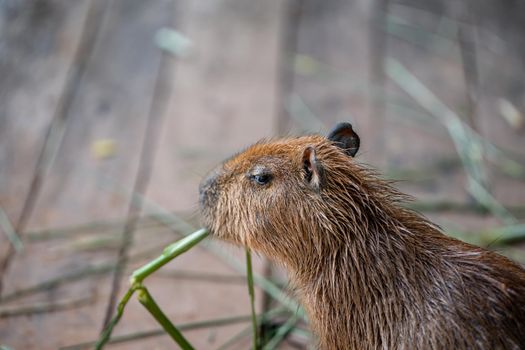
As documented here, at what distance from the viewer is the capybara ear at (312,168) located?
1782 millimetres

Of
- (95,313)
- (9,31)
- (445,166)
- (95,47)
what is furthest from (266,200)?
(9,31)

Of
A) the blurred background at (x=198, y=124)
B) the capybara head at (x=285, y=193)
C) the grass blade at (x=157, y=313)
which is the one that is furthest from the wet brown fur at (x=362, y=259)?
the blurred background at (x=198, y=124)

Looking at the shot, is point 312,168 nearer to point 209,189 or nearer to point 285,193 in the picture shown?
point 285,193

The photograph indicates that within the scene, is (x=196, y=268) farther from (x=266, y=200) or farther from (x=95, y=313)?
(x=266, y=200)

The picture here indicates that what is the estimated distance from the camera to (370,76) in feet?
11.3

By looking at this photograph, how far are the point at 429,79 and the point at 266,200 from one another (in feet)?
6.15

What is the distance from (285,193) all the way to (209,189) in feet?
1.03

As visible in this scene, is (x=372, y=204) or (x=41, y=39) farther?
(x=41, y=39)

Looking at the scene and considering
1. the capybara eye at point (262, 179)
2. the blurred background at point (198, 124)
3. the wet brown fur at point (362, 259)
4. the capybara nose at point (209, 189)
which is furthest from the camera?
the blurred background at point (198, 124)

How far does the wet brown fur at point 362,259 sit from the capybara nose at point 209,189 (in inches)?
1.6

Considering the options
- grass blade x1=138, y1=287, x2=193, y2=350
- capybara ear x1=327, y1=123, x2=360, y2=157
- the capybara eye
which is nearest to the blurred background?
grass blade x1=138, y1=287, x2=193, y2=350

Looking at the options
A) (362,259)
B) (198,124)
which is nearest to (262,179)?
(362,259)

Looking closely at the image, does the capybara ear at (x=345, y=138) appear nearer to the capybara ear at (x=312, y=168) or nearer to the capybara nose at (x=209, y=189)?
the capybara ear at (x=312, y=168)

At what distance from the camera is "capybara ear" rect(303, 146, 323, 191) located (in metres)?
1.78
